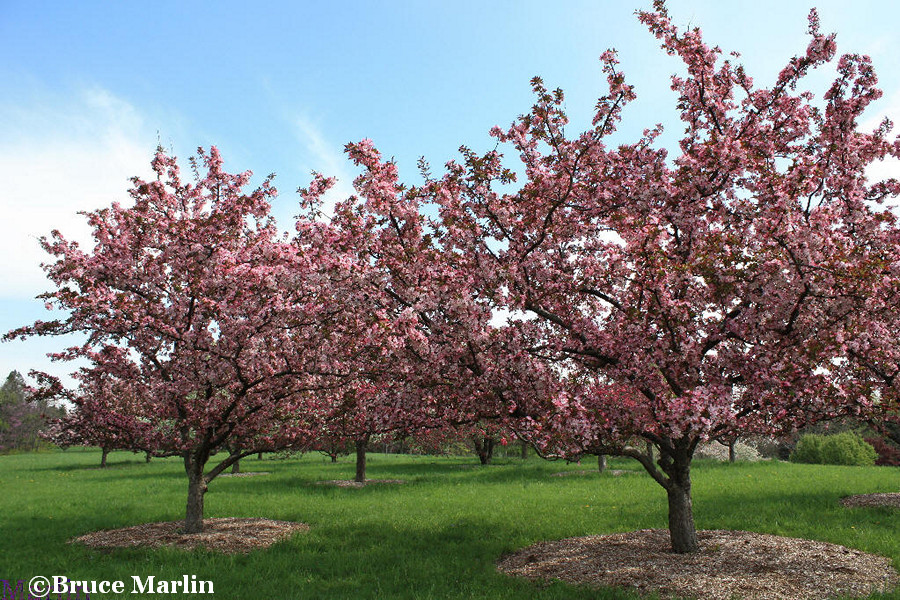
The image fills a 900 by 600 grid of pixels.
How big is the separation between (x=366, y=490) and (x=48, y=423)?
38.3ft

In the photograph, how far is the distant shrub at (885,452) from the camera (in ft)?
141

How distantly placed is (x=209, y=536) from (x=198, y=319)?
194 inches

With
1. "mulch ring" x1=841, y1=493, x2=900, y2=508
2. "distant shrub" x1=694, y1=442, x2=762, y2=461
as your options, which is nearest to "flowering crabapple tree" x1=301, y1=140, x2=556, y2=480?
"mulch ring" x1=841, y1=493, x2=900, y2=508

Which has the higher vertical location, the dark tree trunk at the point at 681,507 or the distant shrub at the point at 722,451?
the dark tree trunk at the point at 681,507

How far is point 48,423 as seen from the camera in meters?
13.9

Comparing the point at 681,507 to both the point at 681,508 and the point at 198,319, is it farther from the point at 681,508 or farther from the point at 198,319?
the point at 198,319

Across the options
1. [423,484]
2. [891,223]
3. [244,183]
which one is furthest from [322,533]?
[891,223]

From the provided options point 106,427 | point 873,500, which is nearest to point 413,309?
point 106,427

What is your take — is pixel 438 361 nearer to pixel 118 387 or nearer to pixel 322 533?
pixel 322 533

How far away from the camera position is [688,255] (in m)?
9.82

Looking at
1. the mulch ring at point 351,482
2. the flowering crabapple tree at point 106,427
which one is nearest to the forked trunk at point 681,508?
the flowering crabapple tree at point 106,427

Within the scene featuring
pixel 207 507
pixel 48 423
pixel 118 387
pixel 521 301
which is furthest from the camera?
pixel 118 387

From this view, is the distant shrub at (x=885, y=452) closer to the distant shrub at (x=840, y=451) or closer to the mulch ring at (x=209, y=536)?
the distant shrub at (x=840, y=451)

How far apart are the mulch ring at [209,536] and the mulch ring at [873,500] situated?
50.0ft
